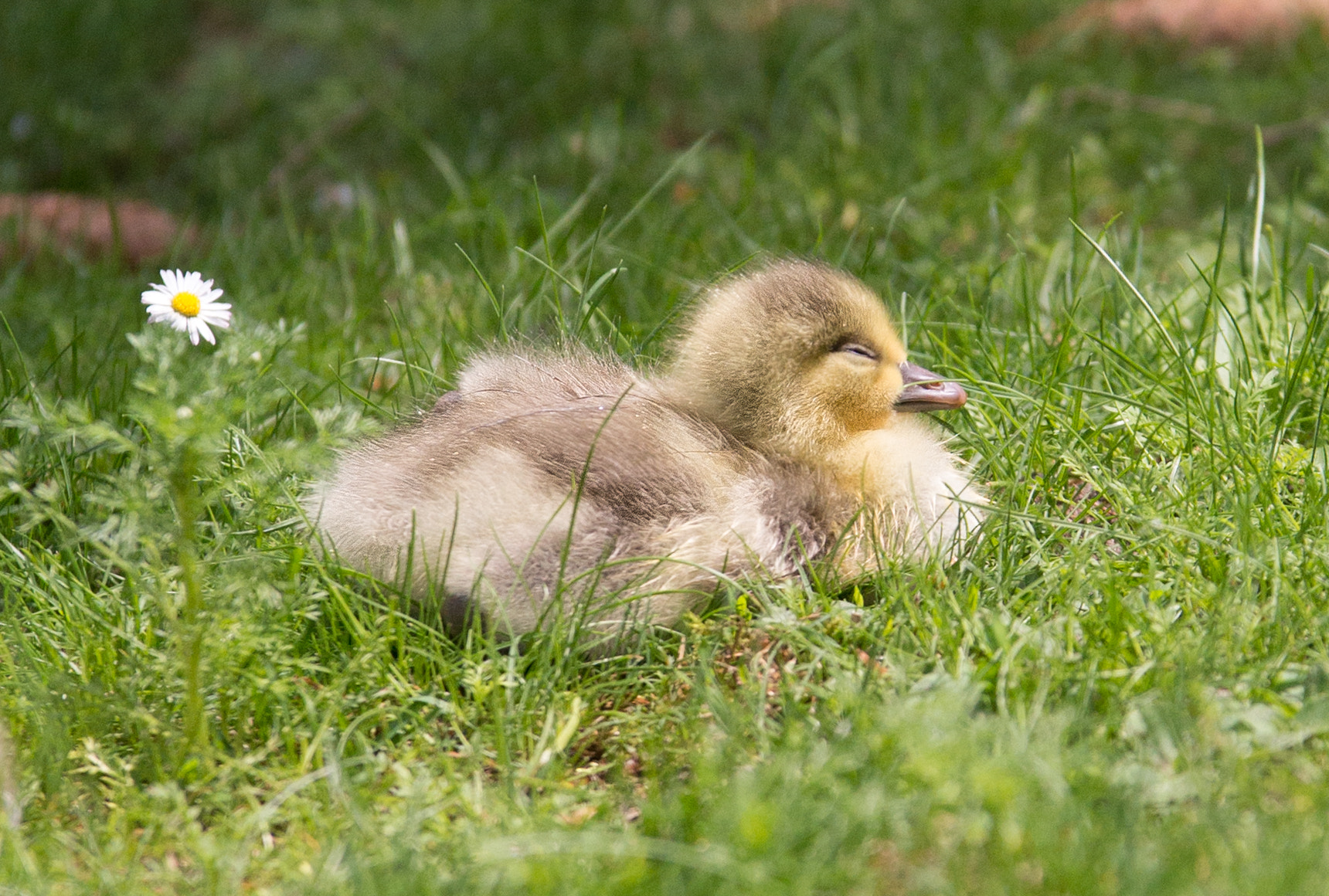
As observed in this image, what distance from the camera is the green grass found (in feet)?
6.88

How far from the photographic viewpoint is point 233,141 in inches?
263

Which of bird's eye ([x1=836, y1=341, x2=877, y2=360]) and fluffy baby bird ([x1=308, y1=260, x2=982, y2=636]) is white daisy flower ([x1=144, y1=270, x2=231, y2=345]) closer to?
fluffy baby bird ([x1=308, y1=260, x2=982, y2=636])

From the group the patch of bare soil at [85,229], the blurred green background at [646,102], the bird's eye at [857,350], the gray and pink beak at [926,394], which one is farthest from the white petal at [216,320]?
the blurred green background at [646,102]

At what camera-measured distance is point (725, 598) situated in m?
2.89

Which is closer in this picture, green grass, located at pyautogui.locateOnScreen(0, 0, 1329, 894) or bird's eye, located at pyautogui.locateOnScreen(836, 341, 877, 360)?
green grass, located at pyautogui.locateOnScreen(0, 0, 1329, 894)

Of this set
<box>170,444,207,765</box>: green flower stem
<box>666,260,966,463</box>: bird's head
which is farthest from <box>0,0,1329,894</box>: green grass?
<box>666,260,966,463</box>: bird's head

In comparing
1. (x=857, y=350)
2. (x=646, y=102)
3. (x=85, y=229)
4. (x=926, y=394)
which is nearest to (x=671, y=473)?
(x=857, y=350)

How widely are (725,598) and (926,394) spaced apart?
2.32 feet

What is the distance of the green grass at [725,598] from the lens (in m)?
2.10

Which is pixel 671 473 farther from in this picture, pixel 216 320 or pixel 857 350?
pixel 216 320

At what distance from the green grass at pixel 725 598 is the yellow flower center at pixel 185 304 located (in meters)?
0.14

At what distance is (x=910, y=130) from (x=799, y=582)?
3.13m

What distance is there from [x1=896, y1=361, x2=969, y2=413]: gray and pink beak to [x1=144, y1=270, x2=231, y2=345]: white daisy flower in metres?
1.56

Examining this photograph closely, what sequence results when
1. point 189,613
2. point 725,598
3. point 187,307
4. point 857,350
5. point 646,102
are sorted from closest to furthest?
1. point 189,613
2. point 187,307
3. point 725,598
4. point 857,350
5. point 646,102
